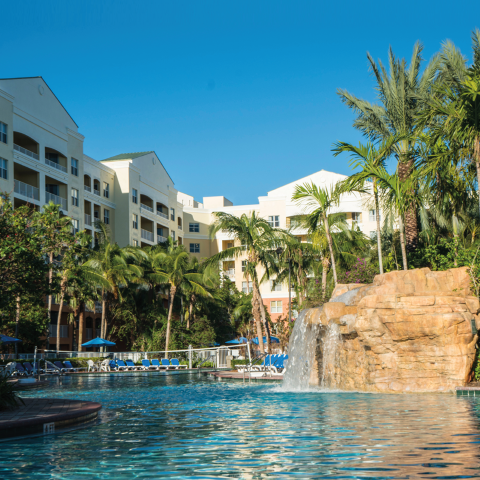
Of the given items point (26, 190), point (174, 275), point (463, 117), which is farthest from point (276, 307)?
point (463, 117)

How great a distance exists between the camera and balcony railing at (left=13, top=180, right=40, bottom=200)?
39656 millimetres

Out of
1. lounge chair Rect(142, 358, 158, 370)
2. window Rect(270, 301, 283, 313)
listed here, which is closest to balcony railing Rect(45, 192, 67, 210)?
lounge chair Rect(142, 358, 158, 370)

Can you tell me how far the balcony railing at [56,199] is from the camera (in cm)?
4356

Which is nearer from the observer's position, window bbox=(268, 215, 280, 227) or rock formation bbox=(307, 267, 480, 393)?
A: rock formation bbox=(307, 267, 480, 393)

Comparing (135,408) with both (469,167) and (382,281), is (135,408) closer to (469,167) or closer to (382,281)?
(382,281)

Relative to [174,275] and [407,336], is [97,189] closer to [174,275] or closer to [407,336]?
[174,275]

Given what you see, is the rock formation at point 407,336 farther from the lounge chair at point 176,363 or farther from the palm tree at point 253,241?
the lounge chair at point 176,363

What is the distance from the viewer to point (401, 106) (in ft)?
74.1

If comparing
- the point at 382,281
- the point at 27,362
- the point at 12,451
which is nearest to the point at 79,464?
the point at 12,451

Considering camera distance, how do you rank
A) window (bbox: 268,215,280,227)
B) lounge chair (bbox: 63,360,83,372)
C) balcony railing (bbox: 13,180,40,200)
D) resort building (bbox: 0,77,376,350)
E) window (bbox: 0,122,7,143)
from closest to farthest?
lounge chair (bbox: 63,360,83,372), window (bbox: 0,122,7,143), balcony railing (bbox: 13,180,40,200), resort building (bbox: 0,77,376,350), window (bbox: 268,215,280,227)

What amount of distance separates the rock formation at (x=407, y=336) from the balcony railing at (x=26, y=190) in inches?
1121

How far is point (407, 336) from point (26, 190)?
104ft

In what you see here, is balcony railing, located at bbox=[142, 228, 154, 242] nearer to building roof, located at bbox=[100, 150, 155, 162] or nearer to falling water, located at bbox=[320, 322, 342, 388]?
building roof, located at bbox=[100, 150, 155, 162]

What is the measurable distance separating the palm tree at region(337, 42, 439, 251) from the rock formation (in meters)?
5.03
